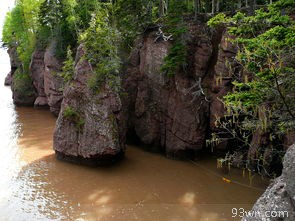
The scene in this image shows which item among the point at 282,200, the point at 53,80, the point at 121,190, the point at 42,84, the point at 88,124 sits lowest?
the point at 121,190

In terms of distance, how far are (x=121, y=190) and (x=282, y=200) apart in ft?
32.0

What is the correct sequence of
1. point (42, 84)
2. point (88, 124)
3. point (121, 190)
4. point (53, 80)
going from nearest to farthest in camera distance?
point (121, 190), point (88, 124), point (53, 80), point (42, 84)

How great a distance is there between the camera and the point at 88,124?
1667 cm

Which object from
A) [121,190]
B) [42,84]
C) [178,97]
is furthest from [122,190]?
[42,84]

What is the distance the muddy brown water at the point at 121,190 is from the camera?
41.0 feet

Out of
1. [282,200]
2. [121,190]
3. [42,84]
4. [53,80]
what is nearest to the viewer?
[282,200]

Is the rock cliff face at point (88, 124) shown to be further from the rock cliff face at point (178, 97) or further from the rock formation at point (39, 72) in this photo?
the rock formation at point (39, 72)

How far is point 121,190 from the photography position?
14.4m

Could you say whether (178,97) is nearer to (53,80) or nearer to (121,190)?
(121,190)

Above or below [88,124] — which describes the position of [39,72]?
above

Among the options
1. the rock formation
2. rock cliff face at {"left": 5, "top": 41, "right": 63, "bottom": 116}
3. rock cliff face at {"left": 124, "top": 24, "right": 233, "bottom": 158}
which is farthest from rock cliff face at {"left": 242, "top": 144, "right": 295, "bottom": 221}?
the rock formation

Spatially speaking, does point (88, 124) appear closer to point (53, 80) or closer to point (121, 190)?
point (121, 190)

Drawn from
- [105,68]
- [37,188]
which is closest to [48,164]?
[37,188]

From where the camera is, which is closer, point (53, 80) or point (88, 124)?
point (88, 124)
